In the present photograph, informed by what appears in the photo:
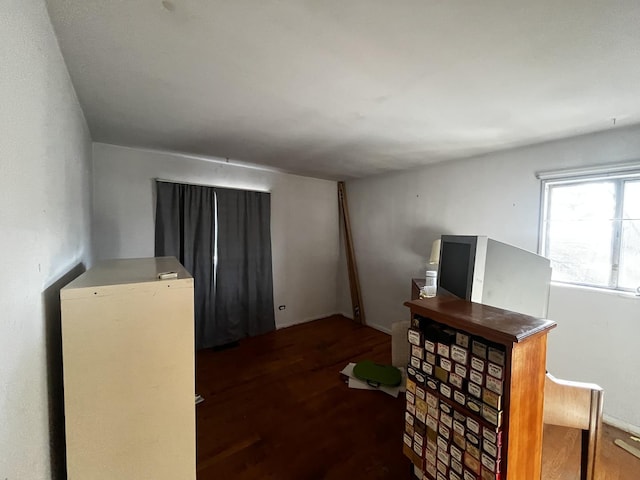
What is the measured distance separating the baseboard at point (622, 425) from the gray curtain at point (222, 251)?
11.1 feet

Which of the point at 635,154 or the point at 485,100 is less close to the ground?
the point at 485,100

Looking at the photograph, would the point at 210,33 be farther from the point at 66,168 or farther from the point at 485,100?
the point at 485,100

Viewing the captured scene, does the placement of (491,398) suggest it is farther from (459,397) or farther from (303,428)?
(303,428)

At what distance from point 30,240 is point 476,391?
1.49 metres

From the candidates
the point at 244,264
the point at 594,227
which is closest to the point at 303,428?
the point at 244,264

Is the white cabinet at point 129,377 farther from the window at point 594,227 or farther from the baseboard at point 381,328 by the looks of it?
the baseboard at point 381,328

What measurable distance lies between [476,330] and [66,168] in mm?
1946

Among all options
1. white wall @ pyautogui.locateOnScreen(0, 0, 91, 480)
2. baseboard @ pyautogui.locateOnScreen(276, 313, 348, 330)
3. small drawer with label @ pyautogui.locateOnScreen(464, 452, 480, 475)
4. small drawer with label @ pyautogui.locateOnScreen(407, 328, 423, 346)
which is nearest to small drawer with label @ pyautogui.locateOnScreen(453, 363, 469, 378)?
small drawer with label @ pyautogui.locateOnScreen(407, 328, 423, 346)

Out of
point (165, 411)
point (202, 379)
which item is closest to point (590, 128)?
point (165, 411)

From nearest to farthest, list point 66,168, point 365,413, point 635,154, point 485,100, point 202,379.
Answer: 1. point 66,168
2. point 485,100
3. point 635,154
4. point 365,413
5. point 202,379

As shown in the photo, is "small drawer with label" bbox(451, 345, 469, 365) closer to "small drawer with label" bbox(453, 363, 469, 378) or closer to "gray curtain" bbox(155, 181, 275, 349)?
"small drawer with label" bbox(453, 363, 469, 378)

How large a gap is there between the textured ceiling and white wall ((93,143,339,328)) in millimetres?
542

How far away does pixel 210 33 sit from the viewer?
1050 millimetres

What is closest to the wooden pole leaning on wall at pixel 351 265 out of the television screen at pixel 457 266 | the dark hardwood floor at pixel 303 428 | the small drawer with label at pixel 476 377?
the dark hardwood floor at pixel 303 428
